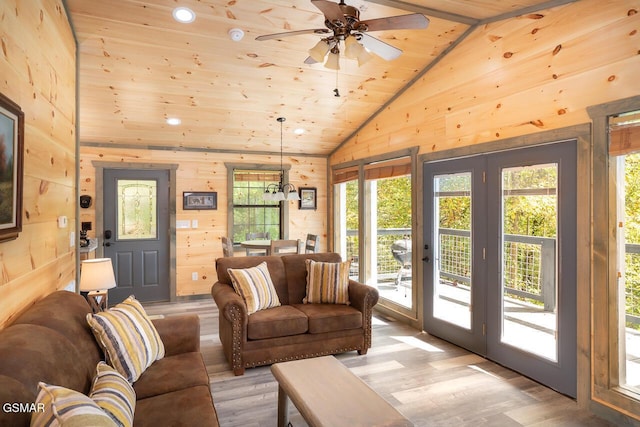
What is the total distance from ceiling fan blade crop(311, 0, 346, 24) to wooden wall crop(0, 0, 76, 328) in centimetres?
150

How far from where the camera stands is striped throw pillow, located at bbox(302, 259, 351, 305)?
3979 mm

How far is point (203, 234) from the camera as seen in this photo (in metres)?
6.16

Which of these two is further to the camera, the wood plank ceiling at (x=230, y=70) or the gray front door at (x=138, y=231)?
the gray front door at (x=138, y=231)

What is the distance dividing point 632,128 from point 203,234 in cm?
551

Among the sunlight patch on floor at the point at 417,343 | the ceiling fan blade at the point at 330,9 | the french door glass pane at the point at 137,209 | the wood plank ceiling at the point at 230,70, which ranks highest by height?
the wood plank ceiling at the point at 230,70

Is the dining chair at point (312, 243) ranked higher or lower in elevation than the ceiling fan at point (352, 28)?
lower

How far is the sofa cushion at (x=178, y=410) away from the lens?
1754 millimetres

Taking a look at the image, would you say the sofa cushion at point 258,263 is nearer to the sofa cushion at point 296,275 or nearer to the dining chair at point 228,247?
the sofa cushion at point 296,275

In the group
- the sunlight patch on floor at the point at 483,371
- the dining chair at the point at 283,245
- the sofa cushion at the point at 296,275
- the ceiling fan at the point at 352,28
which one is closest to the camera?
the ceiling fan at the point at 352,28

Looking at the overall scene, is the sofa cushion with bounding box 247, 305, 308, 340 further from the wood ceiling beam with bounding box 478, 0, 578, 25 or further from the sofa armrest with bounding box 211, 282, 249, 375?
the wood ceiling beam with bounding box 478, 0, 578, 25

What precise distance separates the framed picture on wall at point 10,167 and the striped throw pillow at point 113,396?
758 mm

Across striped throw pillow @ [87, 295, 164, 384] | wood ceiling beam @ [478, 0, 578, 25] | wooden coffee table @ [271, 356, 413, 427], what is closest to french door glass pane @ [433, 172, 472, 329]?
wood ceiling beam @ [478, 0, 578, 25]

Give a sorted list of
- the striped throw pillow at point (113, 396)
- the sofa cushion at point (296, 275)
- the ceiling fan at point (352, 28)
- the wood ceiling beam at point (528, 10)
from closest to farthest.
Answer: the striped throw pillow at point (113, 396)
the ceiling fan at point (352, 28)
the wood ceiling beam at point (528, 10)
the sofa cushion at point (296, 275)

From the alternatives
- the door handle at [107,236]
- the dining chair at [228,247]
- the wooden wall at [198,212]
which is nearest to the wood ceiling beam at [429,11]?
the dining chair at [228,247]
